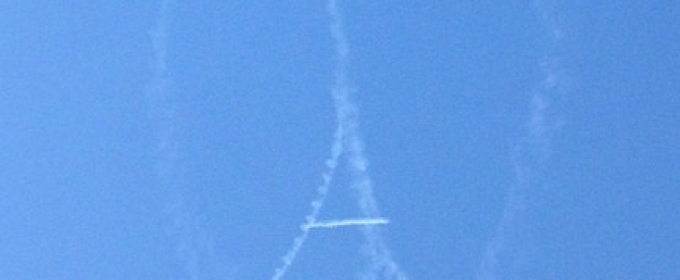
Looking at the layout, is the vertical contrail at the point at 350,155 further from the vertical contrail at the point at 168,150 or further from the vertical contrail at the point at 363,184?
the vertical contrail at the point at 168,150

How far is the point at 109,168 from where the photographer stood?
2.46 feet

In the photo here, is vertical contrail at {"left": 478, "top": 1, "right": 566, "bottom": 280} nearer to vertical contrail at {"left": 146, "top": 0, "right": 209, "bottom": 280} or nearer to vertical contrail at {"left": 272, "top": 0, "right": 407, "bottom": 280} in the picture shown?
vertical contrail at {"left": 272, "top": 0, "right": 407, "bottom": 280}

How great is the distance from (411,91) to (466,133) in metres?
0.05

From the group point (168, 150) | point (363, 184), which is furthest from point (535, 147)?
point (168, 150)

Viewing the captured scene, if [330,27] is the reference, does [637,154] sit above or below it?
below

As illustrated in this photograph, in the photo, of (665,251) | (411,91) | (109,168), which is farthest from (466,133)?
(109,168)

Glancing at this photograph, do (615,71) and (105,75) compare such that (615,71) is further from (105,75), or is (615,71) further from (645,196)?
(105,75)

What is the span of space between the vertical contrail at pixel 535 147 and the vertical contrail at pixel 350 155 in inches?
3.6

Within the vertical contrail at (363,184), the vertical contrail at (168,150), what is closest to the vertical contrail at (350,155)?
the vertical contrail at (363,184)

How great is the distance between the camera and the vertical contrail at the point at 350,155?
717 mm

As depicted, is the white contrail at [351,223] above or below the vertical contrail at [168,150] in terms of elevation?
below

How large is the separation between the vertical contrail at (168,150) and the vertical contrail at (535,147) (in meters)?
0.25

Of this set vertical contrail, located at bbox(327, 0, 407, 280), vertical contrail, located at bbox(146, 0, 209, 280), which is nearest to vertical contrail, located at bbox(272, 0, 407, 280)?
vertical contrail, located at bbox(327, 0, 407, 280)

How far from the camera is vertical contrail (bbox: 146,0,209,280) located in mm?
741
